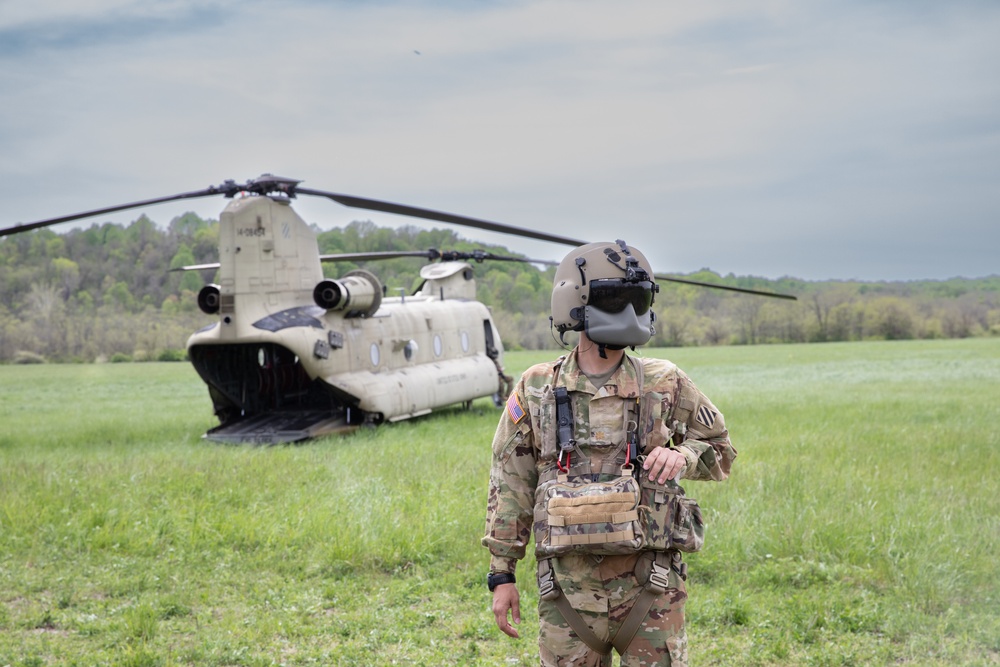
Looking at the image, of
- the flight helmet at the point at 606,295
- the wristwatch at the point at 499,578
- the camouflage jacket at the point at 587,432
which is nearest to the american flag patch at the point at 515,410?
the camouflage jacket at the point at 587,432

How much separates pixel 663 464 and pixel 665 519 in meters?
Result: 0.24

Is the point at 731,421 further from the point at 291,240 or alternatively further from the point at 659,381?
the point at 659,381

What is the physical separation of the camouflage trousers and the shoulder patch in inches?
22.5

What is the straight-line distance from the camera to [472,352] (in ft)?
68.8

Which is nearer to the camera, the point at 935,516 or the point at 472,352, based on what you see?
the point at 935,516

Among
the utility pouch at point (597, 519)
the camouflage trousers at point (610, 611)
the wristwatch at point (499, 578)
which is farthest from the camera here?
the wristwatch at point (499, 578)

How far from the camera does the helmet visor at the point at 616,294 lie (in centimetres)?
378

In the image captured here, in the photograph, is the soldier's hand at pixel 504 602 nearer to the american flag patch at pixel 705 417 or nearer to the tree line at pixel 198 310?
the american flag patch at pixel 705 417

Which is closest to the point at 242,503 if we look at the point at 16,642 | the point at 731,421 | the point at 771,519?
the point at 16,642

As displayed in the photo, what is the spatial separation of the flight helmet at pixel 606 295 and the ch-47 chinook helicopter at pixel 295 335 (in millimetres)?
9903

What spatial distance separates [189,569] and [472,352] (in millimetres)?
13361

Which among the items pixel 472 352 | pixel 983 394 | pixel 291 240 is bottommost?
pixel 983 394

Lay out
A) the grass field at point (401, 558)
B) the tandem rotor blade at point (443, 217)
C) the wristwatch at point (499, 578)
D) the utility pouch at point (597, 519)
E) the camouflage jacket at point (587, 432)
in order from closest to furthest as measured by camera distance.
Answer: the utility pouch at point (597, 519), the camouflage jacket at point (587, 432), the wristwatch at point (499, 578), the grass field at point (401, 558), the tandem rotor blade at point (443, 217)

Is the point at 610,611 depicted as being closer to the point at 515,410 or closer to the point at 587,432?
the point at 587,432
